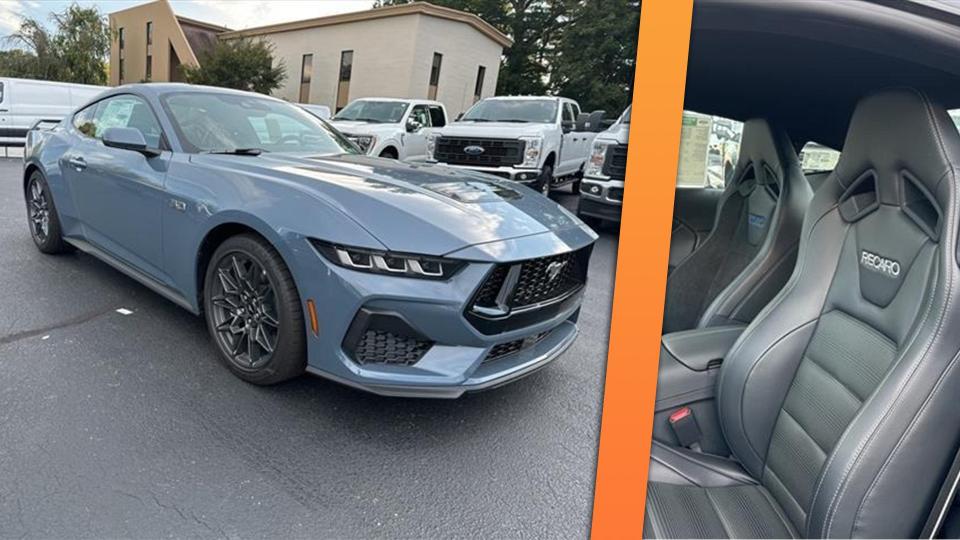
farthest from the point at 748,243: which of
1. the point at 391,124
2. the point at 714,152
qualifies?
the point at 391,124

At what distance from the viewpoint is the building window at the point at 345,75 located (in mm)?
20183

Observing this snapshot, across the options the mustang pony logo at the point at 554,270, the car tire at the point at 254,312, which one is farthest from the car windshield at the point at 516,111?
the car tire at the point at 254,312

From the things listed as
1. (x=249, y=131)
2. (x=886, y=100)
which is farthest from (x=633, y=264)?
(x=249, y=131)

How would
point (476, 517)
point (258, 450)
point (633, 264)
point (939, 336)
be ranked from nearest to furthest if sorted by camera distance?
point (633, 264) < point (939, 336) < point (476, 517) < point (258, 450)

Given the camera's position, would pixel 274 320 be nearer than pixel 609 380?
No

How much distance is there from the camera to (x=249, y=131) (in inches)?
125

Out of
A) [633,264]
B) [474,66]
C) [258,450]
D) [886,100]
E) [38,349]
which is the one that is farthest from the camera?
[474,66]

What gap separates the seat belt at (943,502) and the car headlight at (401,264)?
1528 mm

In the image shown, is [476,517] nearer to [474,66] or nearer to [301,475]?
[301,475]

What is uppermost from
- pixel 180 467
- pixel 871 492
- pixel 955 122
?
pixel 955 122

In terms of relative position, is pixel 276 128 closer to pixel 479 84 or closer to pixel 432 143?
pixel 432 143

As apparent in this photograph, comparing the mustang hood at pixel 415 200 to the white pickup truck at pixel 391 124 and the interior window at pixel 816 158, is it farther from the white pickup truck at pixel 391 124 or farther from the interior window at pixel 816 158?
the white pickup truck at pixel 391 124

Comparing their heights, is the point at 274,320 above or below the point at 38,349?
above

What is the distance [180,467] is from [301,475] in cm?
46
